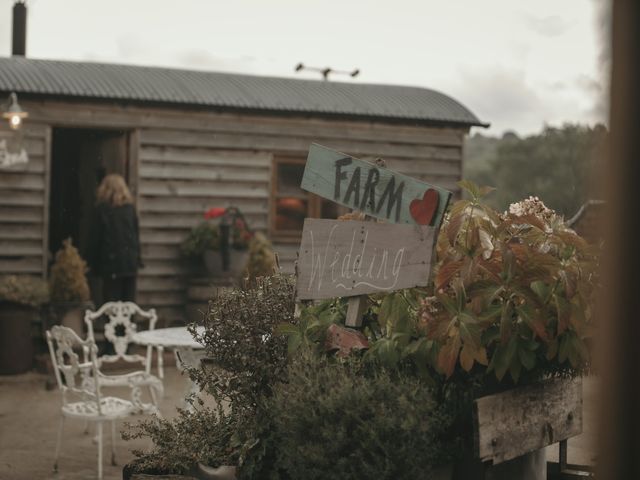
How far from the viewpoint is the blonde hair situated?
970cm

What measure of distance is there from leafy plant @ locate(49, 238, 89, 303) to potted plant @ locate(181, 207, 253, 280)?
1546 millimetres

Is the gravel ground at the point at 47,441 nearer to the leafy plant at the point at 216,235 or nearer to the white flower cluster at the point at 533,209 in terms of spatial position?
the white flower cluster at the point at 533,209

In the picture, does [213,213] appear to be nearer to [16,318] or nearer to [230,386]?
[16,318]

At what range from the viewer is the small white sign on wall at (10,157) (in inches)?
398

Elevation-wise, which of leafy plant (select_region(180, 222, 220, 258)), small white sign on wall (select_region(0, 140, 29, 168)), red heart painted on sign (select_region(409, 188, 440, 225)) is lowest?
leafy plant (select_region(180, 222, 220, 258))

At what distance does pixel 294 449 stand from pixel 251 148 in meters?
8.86

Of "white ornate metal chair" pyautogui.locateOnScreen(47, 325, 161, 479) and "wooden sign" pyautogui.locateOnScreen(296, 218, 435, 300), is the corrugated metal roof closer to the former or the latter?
"white ornate metal chair" pyautogui.locateOnScreen(47, 325, 161, 479)

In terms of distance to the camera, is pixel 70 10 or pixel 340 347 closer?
pixel 340 347

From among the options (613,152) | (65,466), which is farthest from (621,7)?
(65,466)

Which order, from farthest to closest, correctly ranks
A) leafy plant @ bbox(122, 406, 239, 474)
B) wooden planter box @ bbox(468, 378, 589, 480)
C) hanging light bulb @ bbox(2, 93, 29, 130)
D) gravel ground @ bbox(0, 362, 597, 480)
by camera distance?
1. hanging light bulb @ bbox(2, 93, 29, 130)
2. gravel ground @ bbox(0, 362, 597, 480)
3. leafy plant @ bbox(122, 406, 239, 474)
4. wooden planter box @ bbox(468, 378, 589, 480)

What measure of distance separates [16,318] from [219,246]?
2.56 m

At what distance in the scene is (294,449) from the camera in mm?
2830

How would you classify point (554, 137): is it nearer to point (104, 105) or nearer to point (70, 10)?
point (70, 10)

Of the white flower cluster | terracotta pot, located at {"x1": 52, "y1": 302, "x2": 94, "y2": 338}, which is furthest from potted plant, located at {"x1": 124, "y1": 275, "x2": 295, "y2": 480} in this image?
terracotta pot, located at {"x1": 52, "y1": 302, "x2": 94, "y2": 338}
